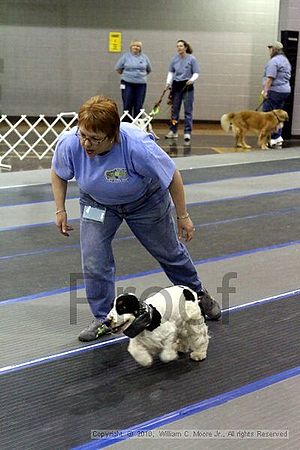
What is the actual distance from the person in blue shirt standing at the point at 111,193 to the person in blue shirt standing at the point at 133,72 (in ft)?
27.4

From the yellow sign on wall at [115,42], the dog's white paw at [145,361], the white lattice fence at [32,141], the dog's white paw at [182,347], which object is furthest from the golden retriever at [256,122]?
the dog's white paw at [145,361]

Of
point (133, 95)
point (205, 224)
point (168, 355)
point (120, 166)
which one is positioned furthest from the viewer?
point (133, 95)

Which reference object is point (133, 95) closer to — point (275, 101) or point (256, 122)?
point (256, 122)

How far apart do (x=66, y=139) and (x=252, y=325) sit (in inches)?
60.0

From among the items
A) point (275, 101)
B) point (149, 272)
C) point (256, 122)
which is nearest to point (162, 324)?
point (149, 272)

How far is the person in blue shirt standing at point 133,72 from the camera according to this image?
11344 mm

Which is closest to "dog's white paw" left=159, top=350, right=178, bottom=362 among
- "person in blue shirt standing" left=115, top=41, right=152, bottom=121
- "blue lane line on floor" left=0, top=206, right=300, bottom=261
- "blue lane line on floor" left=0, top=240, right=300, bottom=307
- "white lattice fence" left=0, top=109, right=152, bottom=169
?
"blue lane line on floor" left=0, top=240, right=300, bottom=307

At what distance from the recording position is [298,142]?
1227 centimetres

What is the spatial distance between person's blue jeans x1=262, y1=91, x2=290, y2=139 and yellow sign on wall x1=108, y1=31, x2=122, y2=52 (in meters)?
4.43

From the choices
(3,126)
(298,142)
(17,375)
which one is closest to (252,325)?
(17,375)

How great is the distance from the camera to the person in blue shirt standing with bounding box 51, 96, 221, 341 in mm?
2904

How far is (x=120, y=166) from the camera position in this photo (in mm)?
3002

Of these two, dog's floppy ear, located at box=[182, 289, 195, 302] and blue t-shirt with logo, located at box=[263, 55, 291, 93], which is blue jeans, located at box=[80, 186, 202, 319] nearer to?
dog's floppy ear, located at box=[182, 289, 195, 302]

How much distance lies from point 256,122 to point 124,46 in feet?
16.1
